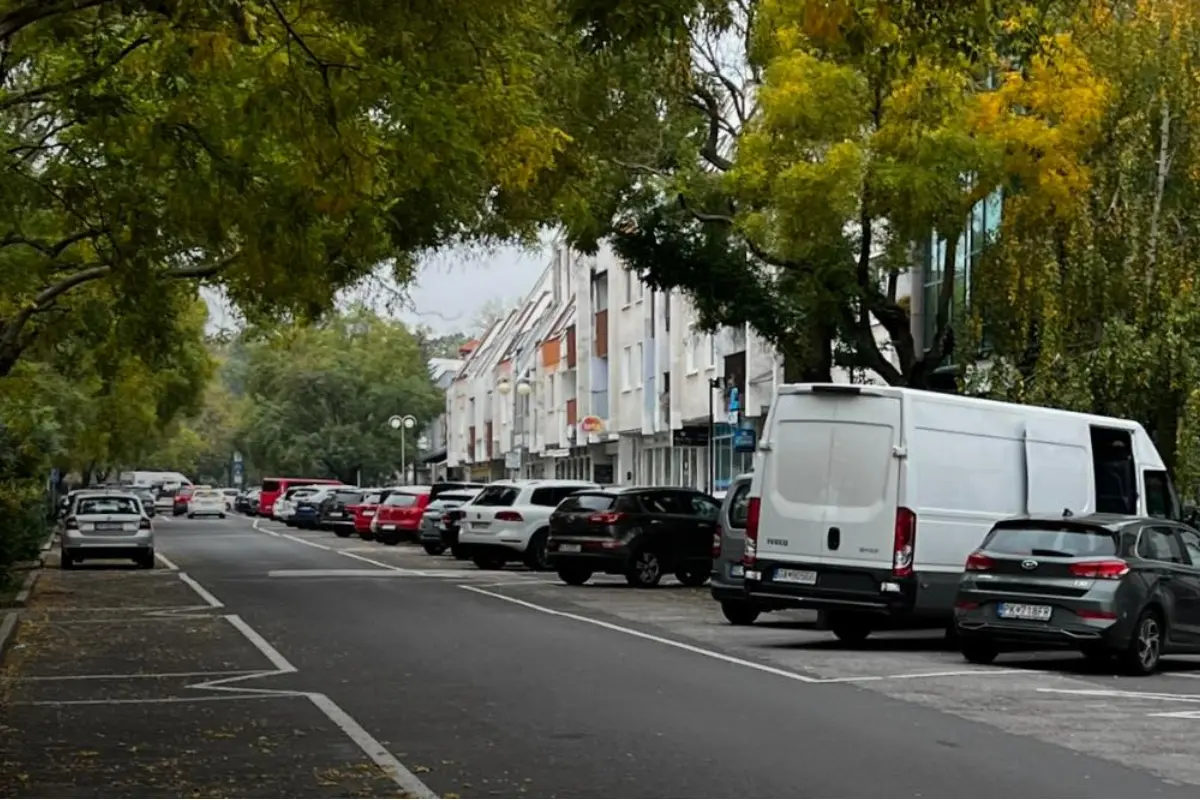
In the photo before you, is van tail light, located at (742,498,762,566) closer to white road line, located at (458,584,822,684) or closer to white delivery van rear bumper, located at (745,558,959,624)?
white delivery van rear bumper, located at (745,558,959,624)

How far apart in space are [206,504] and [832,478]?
76450 millimetres

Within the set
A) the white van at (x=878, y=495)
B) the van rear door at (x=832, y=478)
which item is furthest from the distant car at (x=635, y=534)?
the van rear door at (x=832, y=478)

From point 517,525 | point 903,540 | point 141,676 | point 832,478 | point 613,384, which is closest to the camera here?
point 141,676

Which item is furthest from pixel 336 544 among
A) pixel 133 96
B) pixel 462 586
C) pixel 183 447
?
pixel 183 447

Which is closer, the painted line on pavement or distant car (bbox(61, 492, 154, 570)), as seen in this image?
the painted line on pavement

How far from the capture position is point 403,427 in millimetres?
102875

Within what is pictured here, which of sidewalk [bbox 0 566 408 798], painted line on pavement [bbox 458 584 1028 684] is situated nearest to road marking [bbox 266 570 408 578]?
sidewalk [bbox 0 566 408 798]

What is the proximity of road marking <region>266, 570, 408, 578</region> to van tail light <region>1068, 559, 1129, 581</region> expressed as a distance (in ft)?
61.0

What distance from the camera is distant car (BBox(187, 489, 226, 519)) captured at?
93688mm

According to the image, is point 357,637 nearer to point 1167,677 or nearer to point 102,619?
point 102,619

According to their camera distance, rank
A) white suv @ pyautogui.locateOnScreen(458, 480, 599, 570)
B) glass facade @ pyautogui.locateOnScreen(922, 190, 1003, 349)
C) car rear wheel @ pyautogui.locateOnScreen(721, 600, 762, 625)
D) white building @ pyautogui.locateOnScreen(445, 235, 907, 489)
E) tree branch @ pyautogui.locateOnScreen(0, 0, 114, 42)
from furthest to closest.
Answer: white building @ pyautogui.locateOnScreen(445, 235, 907, 489) → white suv @ pyautogui.locateOnScreen(458, 480, 599, 570) → glass facade @ pyautogui.locateOnScreen(922, 190, 1003, 349) → car rear wheel @ pyautogui.locateOnScreen(721, 600, 762, 625) → tree branch @ pyautogui.locateOnScreen(0, 0, 114, 42)

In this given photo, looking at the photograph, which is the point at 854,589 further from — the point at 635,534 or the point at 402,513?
the point at 402,513

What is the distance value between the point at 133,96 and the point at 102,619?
6.63m

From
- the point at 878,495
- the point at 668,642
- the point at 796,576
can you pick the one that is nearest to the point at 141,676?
the point at 668,642
